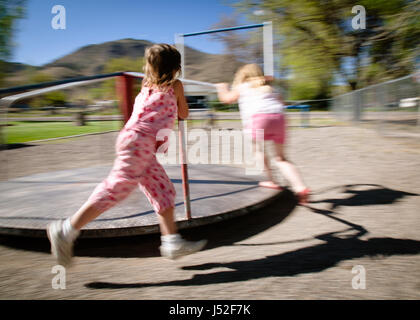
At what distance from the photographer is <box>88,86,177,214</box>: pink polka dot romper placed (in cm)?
173

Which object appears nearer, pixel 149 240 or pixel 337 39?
pixel 149 240

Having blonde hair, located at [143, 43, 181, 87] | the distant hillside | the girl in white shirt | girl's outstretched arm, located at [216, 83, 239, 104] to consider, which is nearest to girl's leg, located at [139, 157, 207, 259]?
blonde hair, located at [143, 43, 181, 87]

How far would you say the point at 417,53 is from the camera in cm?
1102

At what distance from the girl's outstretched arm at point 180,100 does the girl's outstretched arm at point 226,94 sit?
30.6 inches

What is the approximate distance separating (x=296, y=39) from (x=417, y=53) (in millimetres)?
4407

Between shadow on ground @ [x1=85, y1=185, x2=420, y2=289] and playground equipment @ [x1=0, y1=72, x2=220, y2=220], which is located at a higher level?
playground equipment @ [x1=0, y1=72, x2=220, y2=220]

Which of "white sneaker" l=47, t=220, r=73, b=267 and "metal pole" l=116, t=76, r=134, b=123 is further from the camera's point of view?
"metal pole" l=116, t=76, r=134, b=123

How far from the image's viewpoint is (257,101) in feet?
9.64

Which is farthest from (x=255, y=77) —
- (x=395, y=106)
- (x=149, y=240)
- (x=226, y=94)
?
(x=395, y=106)

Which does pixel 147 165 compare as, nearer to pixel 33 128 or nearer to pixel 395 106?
pixel 33 128

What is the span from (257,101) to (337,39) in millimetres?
11278

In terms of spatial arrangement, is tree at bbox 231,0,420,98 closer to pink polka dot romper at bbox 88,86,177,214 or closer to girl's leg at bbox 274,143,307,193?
girl's leg at bbox 274,143,307,193

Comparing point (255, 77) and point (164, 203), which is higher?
point (255, 77)

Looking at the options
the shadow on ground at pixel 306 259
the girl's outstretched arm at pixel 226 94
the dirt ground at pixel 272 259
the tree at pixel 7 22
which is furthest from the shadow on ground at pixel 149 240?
the tree at pixel 7 22
